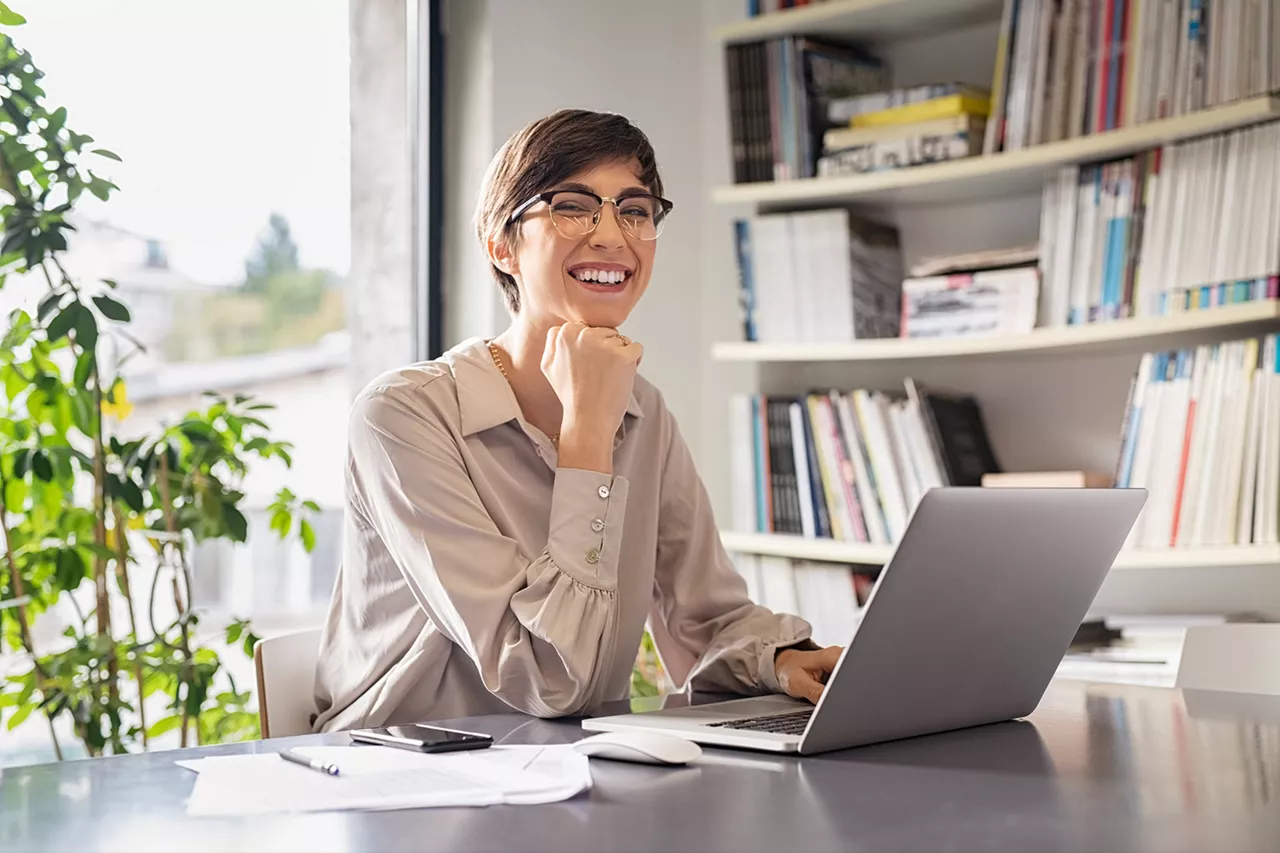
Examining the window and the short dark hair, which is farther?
the window

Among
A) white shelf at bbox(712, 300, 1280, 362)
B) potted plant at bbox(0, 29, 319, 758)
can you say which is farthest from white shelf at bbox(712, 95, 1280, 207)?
potted plant at bbox(0, 29, 319, 758)

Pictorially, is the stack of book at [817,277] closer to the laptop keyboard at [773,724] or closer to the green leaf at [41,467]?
the green leaf at [41,467]

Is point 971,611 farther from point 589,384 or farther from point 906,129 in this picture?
point 906,129

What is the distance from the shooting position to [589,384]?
5.07 ft

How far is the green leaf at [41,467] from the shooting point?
200cm

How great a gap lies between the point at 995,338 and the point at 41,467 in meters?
1.66

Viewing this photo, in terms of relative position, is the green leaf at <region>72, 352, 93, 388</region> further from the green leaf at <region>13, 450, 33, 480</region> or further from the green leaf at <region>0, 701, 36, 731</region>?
the green leaf at <region>0, 701, 36, 731</region>

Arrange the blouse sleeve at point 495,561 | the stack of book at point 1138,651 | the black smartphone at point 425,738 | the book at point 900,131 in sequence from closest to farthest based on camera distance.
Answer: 1. the black smartphone at point 425,738
2. the blouse sleeve at point 495,561
3. the stack of book at point 1138,651
4. the book at point 900,131

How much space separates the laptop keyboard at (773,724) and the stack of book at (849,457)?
144 cm

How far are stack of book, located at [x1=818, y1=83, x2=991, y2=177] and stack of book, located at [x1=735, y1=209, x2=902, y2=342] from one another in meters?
0.13

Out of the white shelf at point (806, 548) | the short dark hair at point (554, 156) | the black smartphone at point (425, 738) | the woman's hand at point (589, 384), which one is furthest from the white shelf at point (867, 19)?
the black smartphone at point (425, 738)

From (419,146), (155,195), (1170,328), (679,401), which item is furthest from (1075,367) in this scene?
(155,195)

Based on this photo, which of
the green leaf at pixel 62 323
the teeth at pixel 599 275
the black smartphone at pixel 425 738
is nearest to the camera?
the black smartphone at pixel 425 738

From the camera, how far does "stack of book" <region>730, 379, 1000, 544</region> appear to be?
2682 millimetres
